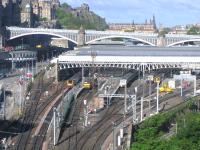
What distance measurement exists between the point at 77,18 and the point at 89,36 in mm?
58111

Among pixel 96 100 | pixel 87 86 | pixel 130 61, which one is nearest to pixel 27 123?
pixel 96 100

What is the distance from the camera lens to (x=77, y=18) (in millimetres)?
159875

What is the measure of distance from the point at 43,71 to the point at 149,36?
38.5 meters

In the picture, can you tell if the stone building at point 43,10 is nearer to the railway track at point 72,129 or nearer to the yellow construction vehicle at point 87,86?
the yellow construction vehicle at point 87,86

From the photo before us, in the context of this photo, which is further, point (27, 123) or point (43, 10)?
point (43, 10)

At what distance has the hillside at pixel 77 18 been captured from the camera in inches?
6038

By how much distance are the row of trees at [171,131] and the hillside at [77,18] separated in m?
104

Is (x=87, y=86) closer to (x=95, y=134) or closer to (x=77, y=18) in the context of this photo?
(x=95, y=134)

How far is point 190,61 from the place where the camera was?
6681cm

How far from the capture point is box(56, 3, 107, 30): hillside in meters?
153

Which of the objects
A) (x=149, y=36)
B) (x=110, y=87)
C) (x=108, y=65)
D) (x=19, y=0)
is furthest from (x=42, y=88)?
(x=19, y=0)

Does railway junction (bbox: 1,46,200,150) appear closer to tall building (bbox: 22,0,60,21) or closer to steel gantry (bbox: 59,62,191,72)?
steel gantry (bbox: 59,62,191,72)

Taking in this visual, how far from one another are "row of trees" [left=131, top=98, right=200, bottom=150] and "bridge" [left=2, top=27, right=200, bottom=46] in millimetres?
54897

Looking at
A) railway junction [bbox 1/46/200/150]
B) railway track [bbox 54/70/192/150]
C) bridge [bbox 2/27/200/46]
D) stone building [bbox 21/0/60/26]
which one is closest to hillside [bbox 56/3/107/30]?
stone building [bbox 21/0/60/26]
